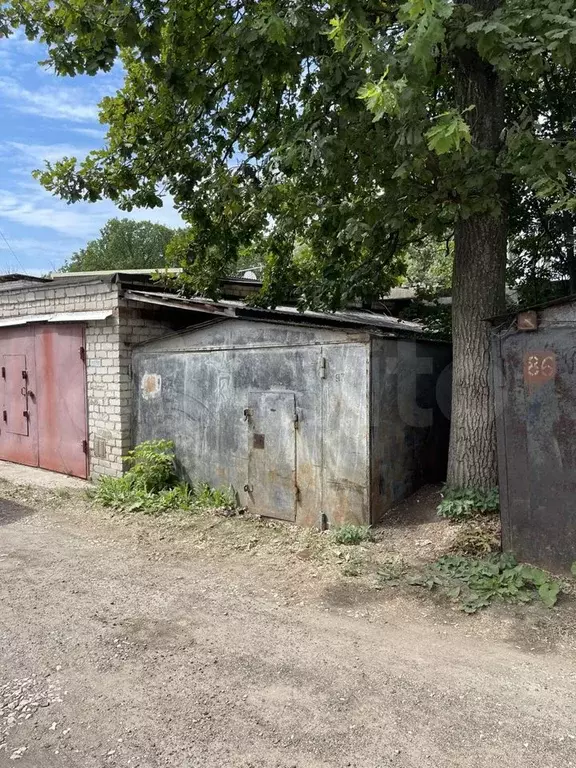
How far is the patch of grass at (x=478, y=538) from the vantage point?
15.5 feet

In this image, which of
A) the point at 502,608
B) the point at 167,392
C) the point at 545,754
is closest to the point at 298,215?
→ the point at 167,392

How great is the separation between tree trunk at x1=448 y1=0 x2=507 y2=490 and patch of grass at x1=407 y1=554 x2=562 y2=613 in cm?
97

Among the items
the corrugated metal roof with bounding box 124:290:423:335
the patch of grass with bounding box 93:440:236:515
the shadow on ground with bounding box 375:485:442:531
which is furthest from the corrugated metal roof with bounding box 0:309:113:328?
the shadow on ground with bounding box 375:485:442:531

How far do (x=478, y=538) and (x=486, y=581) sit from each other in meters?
0.61

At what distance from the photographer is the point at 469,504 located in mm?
5152

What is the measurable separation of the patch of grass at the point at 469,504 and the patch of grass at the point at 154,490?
8.11 feet

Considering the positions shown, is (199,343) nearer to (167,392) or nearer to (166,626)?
(167,392)

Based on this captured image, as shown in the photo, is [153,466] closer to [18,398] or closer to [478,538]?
[18,398]

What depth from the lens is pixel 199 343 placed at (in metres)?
6.96

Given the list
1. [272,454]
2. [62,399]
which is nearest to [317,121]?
[272,454]

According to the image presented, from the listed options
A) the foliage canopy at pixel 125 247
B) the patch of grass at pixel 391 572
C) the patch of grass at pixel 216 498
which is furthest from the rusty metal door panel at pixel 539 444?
the foliage canopy at pixel 125 247

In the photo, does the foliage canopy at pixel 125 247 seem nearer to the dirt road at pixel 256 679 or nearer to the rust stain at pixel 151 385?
the rust stain at pixel 151 385

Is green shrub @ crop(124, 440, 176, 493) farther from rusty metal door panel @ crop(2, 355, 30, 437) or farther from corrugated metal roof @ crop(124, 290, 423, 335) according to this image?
rusty metal door panel @ crop(2, 355, 30, 437)

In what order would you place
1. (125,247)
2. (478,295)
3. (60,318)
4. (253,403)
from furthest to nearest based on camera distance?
1. (125,247)
2. (60,318)
3. (253,403)
4. (478,295)
